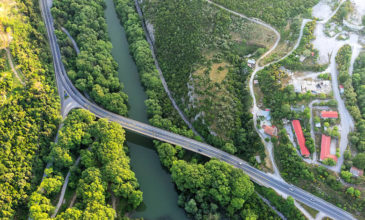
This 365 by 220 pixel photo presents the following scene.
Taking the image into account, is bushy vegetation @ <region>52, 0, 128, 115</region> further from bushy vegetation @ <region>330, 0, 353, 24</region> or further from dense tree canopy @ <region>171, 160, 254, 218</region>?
bushy vegetation @ <region>330, 0, 353, 24</region>

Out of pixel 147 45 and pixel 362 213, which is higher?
pixel 147 45

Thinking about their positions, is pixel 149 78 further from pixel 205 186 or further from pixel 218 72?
pixel 205 186

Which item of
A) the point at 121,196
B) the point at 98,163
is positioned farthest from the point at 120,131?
the point at 121,196

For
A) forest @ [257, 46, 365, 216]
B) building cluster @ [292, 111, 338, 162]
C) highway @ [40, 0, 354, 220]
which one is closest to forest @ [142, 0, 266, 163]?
highway @ [40, 0, 354, 220]

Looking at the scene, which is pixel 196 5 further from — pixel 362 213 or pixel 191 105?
pixel 362 213

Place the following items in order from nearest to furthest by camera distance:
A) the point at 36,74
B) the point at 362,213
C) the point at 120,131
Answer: the point at 362,213 → the point at 120,131 → the point at 36,74

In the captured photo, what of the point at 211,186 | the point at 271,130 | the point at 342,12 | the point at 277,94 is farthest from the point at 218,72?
the point at 342,12

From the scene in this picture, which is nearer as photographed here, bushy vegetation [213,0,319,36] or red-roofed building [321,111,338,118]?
red-roofed building [321,111,338,118]
